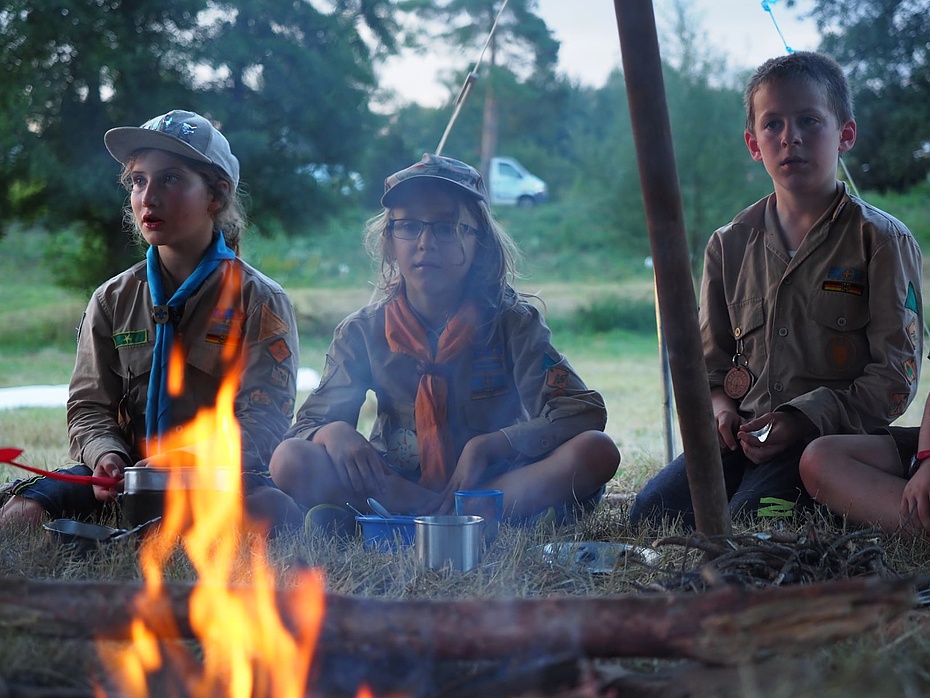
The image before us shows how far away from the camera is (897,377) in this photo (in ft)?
8.96

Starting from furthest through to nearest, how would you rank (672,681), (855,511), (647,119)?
(855,511) → (647,119) → (672,681)

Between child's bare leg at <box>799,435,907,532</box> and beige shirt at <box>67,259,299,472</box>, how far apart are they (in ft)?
4.96

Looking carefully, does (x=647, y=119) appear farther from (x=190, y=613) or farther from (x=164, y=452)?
(x=164, y=452)

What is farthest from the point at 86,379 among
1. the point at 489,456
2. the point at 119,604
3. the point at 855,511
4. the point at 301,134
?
the point at 301,134

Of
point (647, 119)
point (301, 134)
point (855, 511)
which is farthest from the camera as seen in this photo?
point (301, 134)

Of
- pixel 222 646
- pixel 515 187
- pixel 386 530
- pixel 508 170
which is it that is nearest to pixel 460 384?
pixel 386 530

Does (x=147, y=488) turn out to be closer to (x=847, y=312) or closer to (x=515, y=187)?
(x=847, y=312)

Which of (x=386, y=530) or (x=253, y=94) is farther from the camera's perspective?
(x=253, y=94)

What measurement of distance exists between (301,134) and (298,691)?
26.7ft

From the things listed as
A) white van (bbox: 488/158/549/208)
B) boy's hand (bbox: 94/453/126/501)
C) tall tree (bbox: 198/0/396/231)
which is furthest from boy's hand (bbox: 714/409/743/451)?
white van (bbox: 488/158/549/208)

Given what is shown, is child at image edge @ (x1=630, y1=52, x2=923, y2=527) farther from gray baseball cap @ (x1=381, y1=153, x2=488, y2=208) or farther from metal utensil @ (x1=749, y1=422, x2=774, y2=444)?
gray baseball cap @ (x1=381, y1=153, x2=488, y2=208)

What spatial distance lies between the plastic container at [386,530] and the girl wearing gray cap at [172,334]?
40 cm

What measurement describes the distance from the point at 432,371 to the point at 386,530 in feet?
2.09

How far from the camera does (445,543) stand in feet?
7.25
